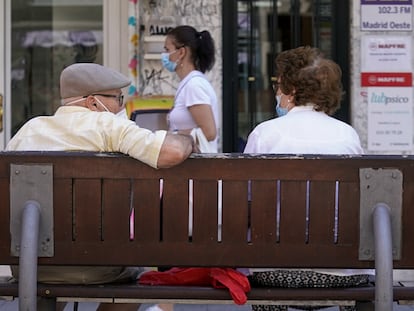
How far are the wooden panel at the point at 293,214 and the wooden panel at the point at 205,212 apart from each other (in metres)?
0.26

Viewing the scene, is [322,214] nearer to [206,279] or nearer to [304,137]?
[304,137]

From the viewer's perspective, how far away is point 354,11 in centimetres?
712

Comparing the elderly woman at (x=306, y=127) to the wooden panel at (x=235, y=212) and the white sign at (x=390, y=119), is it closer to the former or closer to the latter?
the wooden panel at (x=235, y=212)

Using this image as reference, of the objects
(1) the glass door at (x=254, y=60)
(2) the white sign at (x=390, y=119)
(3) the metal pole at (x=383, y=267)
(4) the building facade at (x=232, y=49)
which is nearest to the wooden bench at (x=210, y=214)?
(3) the metal pole at (x=383, y=267)

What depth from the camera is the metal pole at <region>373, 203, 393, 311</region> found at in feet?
11.4

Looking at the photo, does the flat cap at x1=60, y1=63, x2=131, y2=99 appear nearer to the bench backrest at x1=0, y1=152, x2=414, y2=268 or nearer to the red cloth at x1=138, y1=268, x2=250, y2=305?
the bench backrest at x1=0, y1=152, x2=414, y2=268

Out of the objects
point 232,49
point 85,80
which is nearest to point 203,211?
point 85,80

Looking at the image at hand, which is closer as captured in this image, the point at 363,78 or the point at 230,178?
the point at 230,178

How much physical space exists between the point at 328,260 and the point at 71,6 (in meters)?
4.54

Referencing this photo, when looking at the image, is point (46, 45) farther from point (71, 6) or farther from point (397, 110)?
point (397, 110)

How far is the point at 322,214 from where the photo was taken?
145 inches

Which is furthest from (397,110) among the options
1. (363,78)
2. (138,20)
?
(138,20)

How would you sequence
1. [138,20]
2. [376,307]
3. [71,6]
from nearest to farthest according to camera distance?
[376,307] < [138,20] < [71,6]

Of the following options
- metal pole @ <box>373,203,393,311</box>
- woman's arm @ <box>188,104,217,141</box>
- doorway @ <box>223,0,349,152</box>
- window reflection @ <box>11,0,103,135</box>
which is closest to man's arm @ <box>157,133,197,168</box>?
metal pole @ <box>373,203,393,311</box>
